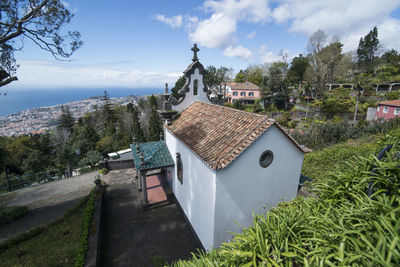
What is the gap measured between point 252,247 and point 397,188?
2790 mm

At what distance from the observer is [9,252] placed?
1036cm

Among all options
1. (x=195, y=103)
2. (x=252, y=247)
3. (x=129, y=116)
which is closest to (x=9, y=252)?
(x=252, y=247)

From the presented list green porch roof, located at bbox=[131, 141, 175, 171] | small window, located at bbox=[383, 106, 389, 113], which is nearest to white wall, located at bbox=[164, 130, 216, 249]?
green porch roof, located at bbox=[131, 141, 175, 171]

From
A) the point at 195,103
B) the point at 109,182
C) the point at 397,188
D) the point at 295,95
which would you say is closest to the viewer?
the point at 397,188

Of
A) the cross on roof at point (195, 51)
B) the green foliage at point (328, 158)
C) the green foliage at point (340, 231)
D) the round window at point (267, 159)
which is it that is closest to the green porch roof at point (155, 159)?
the round window at point (267, 159)

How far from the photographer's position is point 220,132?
33.6 ft

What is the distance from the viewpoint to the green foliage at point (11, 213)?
12980 millimetres

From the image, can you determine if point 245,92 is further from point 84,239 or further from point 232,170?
point 84,239

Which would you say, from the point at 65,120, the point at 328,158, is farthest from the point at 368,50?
the point at 65,120

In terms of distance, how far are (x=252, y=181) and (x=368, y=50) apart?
277 ft

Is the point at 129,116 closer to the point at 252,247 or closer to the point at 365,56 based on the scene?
the point at 252,247

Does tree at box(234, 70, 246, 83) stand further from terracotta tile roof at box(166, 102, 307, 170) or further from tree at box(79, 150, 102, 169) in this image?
terracotta tile roof at box(166, 102, 307, 170)

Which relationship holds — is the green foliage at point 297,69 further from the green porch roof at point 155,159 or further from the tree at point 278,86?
the green porch roof at point 155,159

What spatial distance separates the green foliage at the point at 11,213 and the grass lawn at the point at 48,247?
10.9 feet
